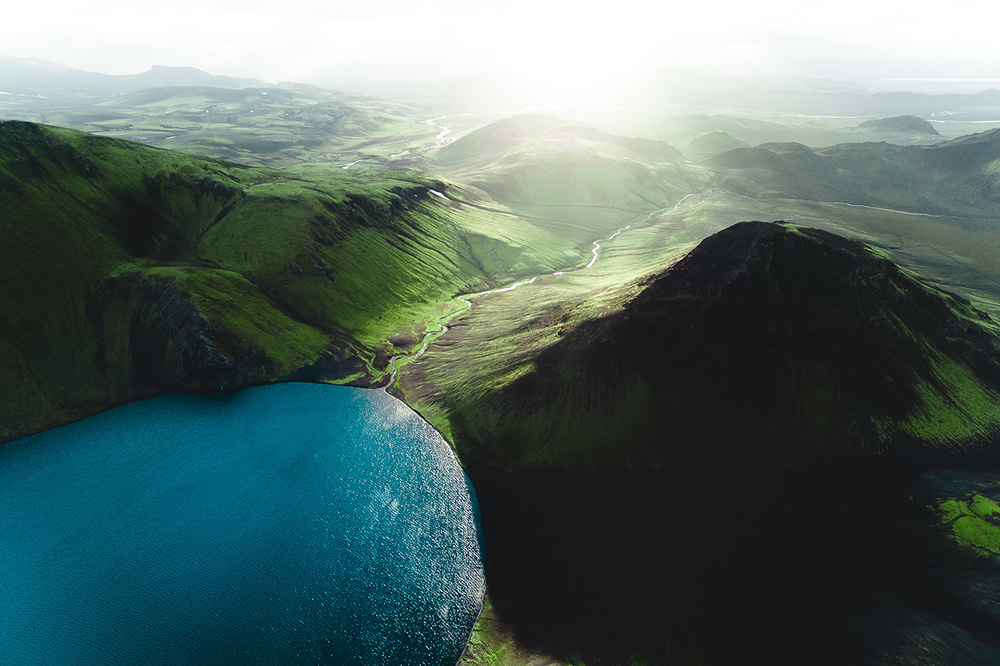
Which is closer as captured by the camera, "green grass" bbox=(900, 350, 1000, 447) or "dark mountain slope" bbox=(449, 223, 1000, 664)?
"dark mountain slope" bbox=(449, 223, 1000, 664)

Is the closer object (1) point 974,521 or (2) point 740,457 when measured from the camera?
(1) point 974,521

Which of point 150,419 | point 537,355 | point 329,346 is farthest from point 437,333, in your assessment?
point 150,419

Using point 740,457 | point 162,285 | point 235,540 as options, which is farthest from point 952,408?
point 162,285

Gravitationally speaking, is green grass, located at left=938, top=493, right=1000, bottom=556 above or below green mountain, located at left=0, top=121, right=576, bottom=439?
below

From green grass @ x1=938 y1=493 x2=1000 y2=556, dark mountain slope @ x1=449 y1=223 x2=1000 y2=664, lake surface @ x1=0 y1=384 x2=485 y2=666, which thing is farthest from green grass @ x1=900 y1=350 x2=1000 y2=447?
lake surface @ x1=0 y1=384 x2=485 y2=666

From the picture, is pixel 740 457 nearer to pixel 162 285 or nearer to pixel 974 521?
pixel 974 521

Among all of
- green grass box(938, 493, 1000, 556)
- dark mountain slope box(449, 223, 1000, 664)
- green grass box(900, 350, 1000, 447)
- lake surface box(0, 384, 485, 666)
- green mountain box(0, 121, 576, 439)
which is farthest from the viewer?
green mountain box(0, 121, 576, 439)

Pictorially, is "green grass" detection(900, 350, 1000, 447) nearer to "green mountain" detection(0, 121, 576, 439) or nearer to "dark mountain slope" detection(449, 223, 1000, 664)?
"dark mountain slope" detection(449, 223, 1000, 664)
